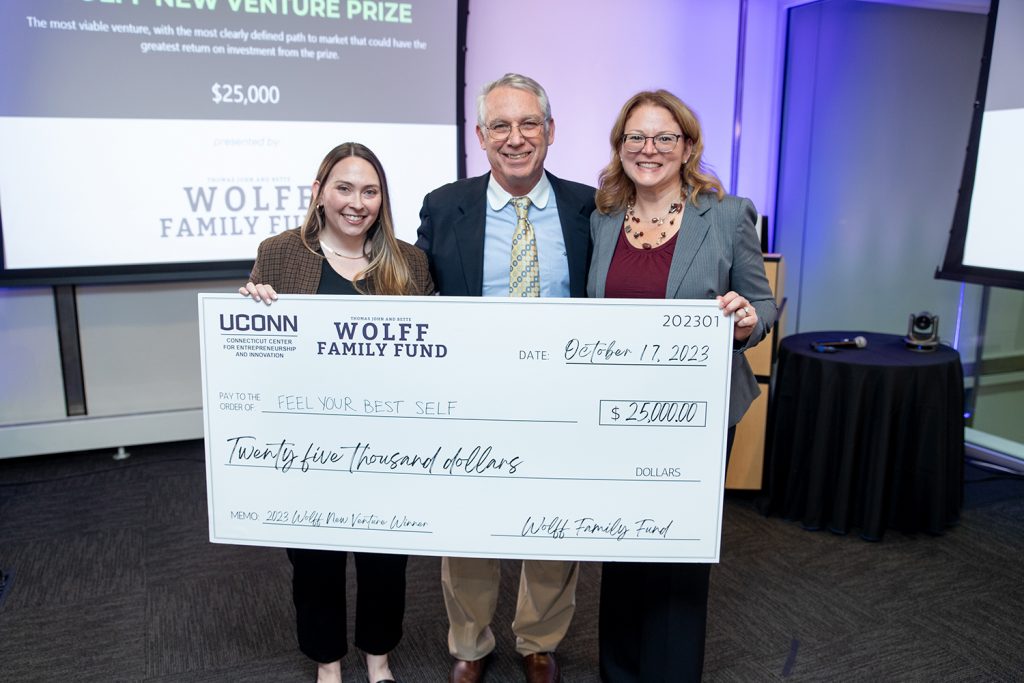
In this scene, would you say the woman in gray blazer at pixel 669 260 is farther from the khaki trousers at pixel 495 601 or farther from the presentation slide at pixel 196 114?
the presentation slide at pixel 196 114

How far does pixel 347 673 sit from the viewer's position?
89.9 inches

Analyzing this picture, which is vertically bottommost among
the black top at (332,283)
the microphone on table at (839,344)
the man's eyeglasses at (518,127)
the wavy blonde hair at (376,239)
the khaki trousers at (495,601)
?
the khaki trousers at (495,601)

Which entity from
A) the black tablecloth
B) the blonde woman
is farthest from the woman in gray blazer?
the black tablecloth

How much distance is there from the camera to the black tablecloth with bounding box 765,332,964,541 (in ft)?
10.00

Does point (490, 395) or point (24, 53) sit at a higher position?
point (24, 53)

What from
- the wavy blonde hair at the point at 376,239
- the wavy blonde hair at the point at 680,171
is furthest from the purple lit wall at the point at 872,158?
the wavy blonde hair at the point at 376,239

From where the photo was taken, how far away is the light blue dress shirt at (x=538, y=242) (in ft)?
6.60

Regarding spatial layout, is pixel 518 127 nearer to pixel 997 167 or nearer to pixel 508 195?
pixel 508 195

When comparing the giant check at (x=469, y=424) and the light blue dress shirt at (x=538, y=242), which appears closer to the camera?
the giant check at (x=469, y=424)

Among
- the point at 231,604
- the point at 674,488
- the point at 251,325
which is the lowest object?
the point at 231,604

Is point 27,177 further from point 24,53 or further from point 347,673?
point 347,673

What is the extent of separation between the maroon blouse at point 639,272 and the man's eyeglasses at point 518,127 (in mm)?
365

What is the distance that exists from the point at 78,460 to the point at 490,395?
317 cm

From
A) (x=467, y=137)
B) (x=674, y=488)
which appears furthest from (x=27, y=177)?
(x=674, y=488)
